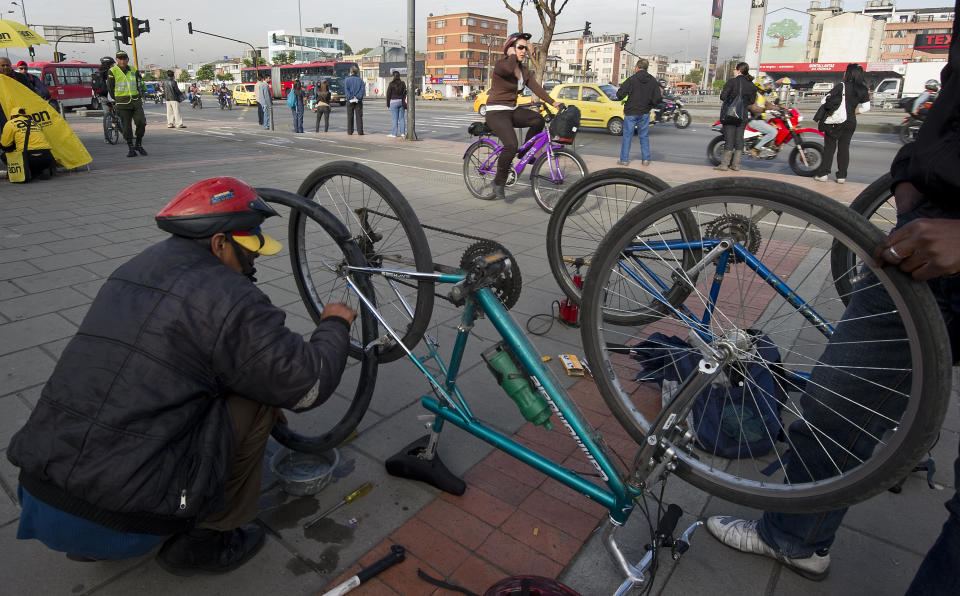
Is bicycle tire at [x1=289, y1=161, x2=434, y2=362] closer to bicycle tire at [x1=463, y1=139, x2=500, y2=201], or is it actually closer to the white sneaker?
the white sneaker

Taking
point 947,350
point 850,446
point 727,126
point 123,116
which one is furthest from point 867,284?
point 123,116

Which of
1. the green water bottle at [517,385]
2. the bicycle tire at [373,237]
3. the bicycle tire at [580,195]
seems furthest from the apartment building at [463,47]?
the green water bottle at [517,385]

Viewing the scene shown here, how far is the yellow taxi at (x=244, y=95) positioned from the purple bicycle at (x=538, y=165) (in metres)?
35.9

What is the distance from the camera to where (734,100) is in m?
10.5

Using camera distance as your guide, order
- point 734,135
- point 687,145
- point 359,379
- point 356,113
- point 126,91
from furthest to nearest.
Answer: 1. point 356,113
2. point 687,145
3. point 126,91
4. point 734,135
5. point 359,379

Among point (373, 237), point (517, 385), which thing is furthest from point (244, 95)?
point (517, 385)

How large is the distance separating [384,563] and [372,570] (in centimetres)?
5

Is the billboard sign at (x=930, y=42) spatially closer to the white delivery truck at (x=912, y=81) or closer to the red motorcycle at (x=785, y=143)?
the white delivery truck at (x=912, y=81)

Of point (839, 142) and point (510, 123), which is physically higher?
point (510, 123)

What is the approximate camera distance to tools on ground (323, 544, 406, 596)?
1766 mm

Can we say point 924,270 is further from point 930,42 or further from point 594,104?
point 930,42

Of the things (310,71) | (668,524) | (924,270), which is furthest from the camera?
(310,71)

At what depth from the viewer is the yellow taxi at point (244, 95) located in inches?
1536

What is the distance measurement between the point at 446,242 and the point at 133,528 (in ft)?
14.5
